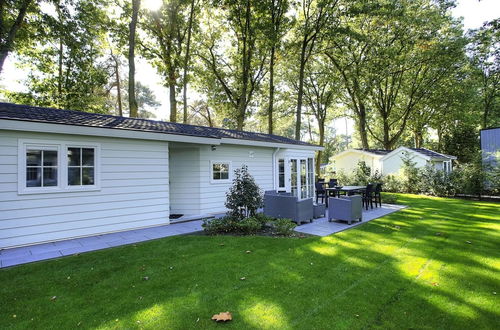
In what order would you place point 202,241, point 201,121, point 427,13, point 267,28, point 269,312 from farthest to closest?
point 201,121
point 427,13
point 267,28
point 202,241
point 269,312

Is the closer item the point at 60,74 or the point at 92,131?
the point at 92,131

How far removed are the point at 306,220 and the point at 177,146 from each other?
4.76 m

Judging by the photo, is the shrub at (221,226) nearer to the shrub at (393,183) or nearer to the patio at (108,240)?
the patio at (108,240)

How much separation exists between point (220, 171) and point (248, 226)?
10.0 feet

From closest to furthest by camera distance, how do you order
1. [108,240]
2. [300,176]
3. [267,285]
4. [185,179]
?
[267,285], [108,240], [185,179], [300,176]

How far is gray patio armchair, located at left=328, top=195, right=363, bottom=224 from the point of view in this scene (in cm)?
724

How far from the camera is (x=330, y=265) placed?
13.5 ft

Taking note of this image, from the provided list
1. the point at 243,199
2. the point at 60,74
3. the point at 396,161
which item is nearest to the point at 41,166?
the point at 243,199

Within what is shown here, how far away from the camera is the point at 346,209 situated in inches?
287

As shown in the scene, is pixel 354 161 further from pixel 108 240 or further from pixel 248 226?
pixel 108 240

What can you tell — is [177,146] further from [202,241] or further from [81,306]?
[81,306]

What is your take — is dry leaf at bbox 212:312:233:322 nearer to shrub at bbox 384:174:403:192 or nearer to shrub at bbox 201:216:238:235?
shrub at bbox 201:216:238:235

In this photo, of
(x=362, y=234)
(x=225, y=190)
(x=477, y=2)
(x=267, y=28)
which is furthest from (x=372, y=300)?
(x=267, y=28)

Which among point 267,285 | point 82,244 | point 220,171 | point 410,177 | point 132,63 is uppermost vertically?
point 132,63
